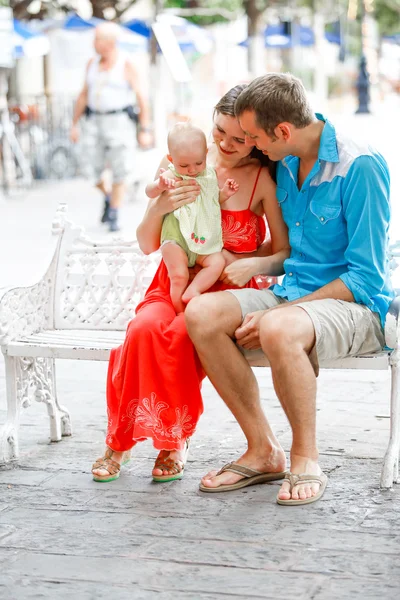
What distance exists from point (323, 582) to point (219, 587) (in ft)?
1.00

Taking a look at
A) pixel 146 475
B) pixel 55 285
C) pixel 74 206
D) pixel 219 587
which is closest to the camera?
pixel 219 587

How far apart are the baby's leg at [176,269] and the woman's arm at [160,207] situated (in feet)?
0.33

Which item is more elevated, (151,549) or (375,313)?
(375,313)

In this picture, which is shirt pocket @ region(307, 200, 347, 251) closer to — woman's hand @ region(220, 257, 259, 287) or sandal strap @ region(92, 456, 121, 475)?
woman's hand @ region(220, 257, 259, 287)

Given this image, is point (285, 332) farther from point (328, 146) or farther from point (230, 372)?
point (328, 146)

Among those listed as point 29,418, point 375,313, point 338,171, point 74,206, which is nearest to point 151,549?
point 375,313

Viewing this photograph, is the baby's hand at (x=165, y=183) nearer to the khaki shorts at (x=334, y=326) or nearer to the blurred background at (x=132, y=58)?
the khaki shorts at (x=334, y=326)

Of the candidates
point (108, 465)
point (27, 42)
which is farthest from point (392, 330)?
point (27, 42)

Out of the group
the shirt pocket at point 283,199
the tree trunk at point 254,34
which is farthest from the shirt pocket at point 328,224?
the tree trunk at point 254,34

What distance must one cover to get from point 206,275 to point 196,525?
1.02 metres

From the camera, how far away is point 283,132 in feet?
12.8

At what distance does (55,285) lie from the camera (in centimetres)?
488

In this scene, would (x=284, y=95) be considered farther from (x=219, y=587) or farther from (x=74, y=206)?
(x=74, y=206)

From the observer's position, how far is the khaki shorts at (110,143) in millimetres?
10773
